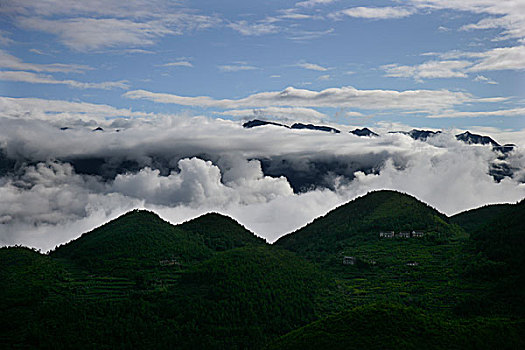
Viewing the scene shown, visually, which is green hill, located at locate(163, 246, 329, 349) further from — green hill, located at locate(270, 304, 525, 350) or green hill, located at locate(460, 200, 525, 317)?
green hill, located at locate(460, 200, 525, 317)

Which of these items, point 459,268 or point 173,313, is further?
point 459,268

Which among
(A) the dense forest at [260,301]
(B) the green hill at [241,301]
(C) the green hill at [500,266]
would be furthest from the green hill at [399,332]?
(B) the green hill at [241,301]

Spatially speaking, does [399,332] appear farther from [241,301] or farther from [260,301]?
[241,301]

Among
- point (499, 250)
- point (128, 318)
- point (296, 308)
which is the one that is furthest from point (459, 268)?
point (128, 318)

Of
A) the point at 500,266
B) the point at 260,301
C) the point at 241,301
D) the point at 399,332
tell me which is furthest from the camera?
the point at 500,266

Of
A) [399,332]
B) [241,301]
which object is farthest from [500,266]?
[241,301]

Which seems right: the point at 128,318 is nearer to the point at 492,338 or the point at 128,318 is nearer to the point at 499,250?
the point at 492,338

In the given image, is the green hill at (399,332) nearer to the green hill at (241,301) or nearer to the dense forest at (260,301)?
the dense forest at (260,301)
